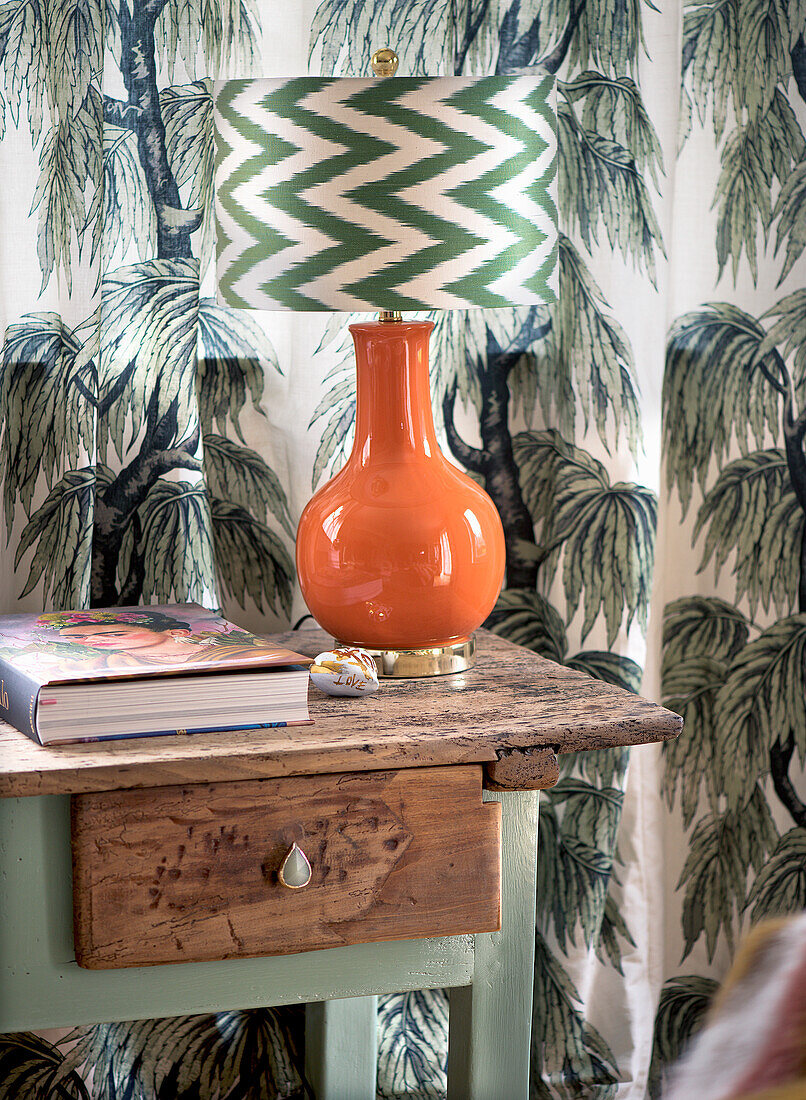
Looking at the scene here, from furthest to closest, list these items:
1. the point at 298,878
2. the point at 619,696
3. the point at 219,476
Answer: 1. the point at 219,476
2. the point at 619,696
3. the point at 298,878

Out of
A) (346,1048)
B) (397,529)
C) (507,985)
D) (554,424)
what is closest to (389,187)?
(397,529)

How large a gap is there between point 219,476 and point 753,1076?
1.05 meters

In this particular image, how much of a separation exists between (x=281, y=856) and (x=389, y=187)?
56cm

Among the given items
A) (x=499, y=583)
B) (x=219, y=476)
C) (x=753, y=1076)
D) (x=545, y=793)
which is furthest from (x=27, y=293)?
(x=753, y=1076)

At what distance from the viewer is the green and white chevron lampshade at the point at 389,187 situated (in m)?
1.01

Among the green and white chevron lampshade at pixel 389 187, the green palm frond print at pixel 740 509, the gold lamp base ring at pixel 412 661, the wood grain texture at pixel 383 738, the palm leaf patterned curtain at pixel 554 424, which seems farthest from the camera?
the green palm frond print at pixel 740 509

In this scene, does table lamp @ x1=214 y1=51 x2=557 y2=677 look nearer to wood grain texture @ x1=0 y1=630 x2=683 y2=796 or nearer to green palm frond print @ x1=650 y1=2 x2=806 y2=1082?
wood grain texture @ x1=0 y1=630 x2=683 y2=796

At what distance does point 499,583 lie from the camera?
3.85 feet

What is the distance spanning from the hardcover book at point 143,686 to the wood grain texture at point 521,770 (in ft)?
0.54

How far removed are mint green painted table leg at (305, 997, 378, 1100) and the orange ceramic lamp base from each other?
0.49m

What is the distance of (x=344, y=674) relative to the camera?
107 cm

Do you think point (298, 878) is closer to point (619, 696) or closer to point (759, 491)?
point (619, 696)

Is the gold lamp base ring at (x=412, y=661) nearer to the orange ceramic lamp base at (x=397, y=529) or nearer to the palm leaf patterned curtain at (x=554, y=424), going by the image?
the orange ceramic lamp base at (x=397, y=529)

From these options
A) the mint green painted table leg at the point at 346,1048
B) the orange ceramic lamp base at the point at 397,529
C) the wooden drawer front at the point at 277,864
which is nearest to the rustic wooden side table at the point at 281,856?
the wooden drawer front at the point at 277,864
